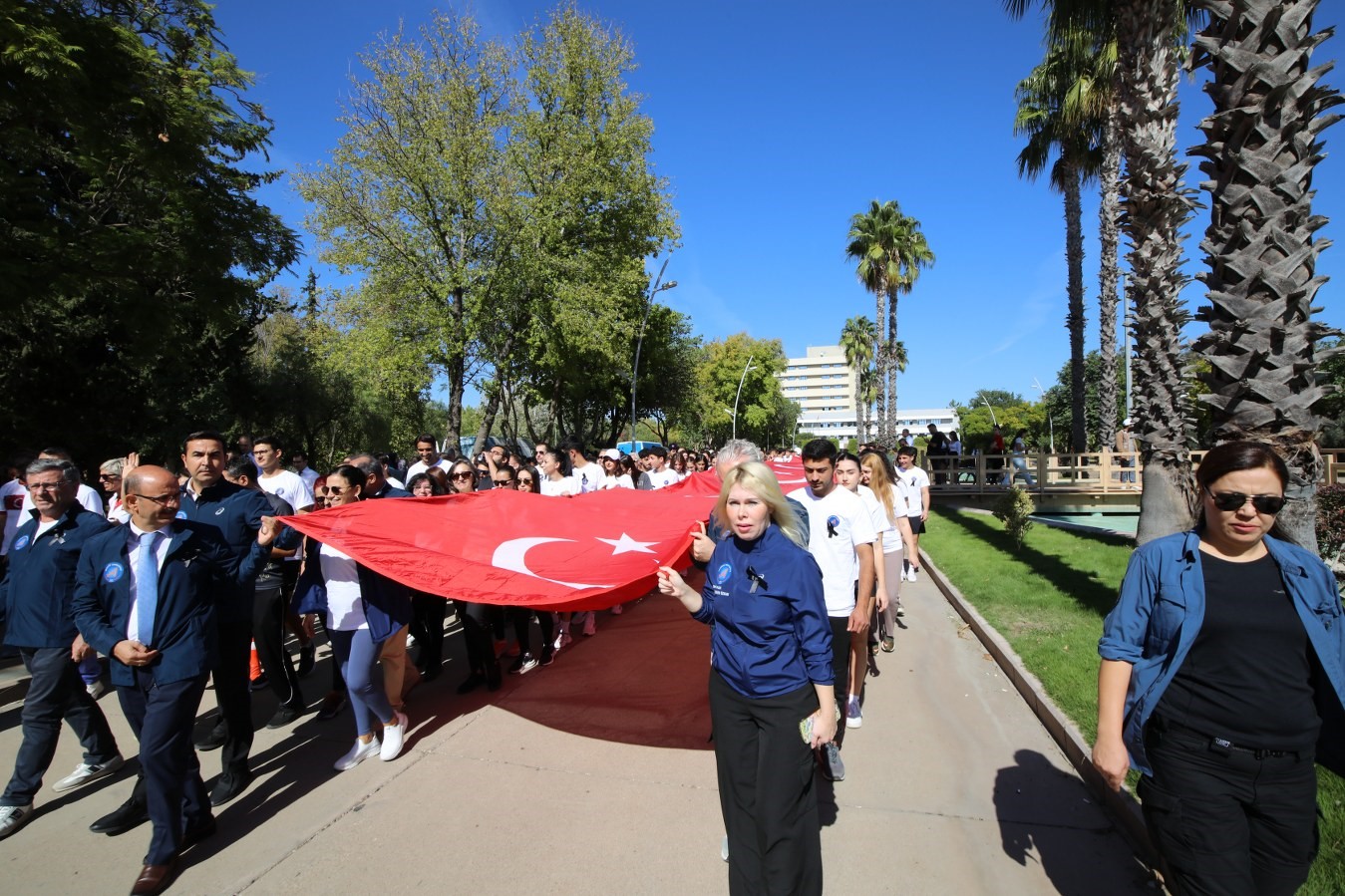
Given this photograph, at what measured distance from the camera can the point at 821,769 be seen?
15.3 feet

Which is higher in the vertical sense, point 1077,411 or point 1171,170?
point 1171,170

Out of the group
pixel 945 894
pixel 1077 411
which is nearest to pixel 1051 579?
pixel 945 894

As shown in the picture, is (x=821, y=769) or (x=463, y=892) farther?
(x=821, y=769)

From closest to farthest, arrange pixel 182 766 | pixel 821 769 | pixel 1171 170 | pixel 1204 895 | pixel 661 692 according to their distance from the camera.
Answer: pixel 1204 895 < pixel 182 766 < pixel 821 769 < pixel 661 692 < pixel 1171 170

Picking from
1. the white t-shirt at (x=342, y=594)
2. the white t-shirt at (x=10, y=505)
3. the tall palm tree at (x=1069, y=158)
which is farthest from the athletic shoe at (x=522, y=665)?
the tall palm tree at (x=1069, y=158)

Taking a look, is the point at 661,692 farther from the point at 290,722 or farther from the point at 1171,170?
the point at 1171,170

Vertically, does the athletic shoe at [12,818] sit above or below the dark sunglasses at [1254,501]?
below

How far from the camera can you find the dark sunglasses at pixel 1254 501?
7.37 feet

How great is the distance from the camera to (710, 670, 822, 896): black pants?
9.08 feet

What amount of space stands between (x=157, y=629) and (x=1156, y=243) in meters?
9.95

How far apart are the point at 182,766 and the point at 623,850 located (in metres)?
2.32

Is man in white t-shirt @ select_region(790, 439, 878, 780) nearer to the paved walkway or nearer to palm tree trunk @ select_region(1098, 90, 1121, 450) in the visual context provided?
the paved walkway

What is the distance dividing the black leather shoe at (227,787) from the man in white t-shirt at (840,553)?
12.3 feet

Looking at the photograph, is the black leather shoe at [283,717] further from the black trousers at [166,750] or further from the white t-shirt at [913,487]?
the white t-shirt at [913,487]
